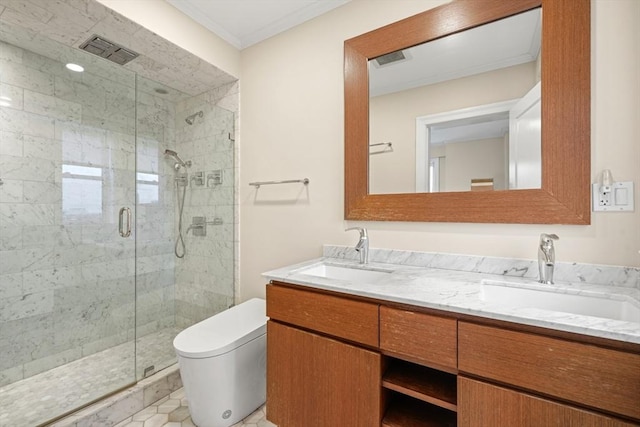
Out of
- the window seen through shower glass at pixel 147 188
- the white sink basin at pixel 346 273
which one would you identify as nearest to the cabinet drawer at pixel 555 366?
the white sink basin at pixel 346 273

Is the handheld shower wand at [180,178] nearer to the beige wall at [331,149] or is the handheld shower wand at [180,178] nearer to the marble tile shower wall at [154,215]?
the marble tile shower wall at [154,215]

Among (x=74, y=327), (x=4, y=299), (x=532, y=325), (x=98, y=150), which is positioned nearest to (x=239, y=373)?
(x=532, y=325)

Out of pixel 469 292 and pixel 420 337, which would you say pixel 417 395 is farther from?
pixel 469 292

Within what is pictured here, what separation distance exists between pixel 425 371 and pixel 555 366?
18.7 inches

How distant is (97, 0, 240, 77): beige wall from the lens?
1547 mm

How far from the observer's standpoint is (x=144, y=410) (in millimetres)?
1579

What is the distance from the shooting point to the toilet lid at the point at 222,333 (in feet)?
4.43

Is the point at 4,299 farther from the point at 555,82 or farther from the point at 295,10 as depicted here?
the point at 555,82

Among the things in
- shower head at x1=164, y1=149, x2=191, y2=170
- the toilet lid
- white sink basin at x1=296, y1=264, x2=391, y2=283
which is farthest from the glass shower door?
white sink basin at x1=296, y1=264, x2=391, y2=283

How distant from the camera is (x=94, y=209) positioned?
213 cm

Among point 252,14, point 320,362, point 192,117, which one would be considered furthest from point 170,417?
point 252,14

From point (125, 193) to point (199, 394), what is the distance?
1.71 meters

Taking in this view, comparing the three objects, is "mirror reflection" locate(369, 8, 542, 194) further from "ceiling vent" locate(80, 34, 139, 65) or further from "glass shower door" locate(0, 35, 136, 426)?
"glass shower door" locate(0, 35, 136, 426)

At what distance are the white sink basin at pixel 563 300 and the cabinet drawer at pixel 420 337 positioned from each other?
0.22m
